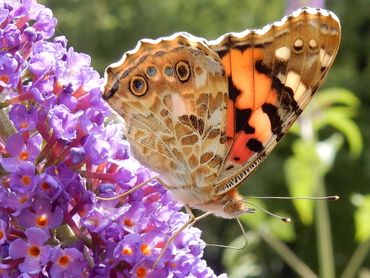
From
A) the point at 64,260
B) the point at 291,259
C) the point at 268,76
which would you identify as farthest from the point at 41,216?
the point at 291,259

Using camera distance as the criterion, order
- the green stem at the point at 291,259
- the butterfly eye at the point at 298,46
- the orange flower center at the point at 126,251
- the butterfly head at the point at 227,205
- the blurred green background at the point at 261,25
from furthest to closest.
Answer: the blurred green background at the point at 261,25 < the green stem at the point at 291,259 < the butterfly head at the point at 227,205 < the butterfly eye at the point at 298,46 < the orange flower center at the point at 126,251

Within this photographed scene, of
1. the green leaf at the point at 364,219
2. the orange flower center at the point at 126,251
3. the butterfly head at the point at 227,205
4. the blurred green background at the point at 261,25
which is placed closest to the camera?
the orange flower center at the point at 126,251

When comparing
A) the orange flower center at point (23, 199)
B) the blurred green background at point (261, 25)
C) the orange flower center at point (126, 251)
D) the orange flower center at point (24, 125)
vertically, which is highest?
the orange flower center at point (24, 125)

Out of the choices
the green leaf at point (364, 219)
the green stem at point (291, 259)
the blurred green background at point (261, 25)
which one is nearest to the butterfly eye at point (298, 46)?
the green leaf at point (364, 219)

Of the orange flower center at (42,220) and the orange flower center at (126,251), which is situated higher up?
the orange flower center at (42,220)

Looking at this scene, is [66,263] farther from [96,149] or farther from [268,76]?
[268,76]

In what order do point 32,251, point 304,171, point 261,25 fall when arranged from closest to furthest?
point 32,251 < point 304,171 < point 261,25

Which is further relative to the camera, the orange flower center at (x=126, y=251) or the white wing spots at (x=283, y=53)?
the white wing spots at (x=283, y=53)

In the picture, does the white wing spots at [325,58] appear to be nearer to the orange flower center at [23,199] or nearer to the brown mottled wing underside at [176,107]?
the brown mottled wing underside at [176,107]
